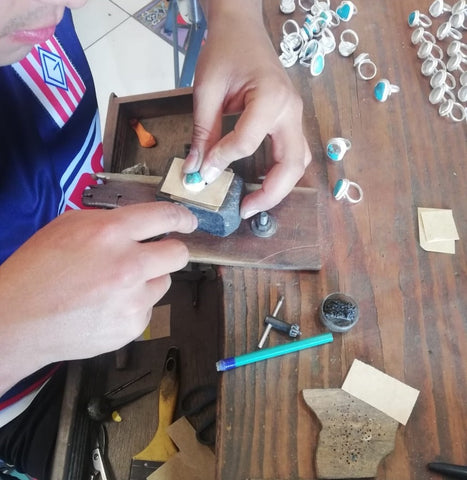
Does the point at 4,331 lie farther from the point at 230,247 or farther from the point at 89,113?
the point at 89,113

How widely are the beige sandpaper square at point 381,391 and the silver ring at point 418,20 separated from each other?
0.66m

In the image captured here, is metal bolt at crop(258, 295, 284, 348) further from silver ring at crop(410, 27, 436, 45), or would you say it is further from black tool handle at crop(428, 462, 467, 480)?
silver ring at crop(410, 27, 436, 45)

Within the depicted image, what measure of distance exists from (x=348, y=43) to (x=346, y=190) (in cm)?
31

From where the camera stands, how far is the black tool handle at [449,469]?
0.47 metres

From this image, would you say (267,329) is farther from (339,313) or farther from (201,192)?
(201,192)

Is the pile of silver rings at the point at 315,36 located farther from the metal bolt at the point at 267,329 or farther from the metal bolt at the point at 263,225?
the metal bolt at the point at 267,329

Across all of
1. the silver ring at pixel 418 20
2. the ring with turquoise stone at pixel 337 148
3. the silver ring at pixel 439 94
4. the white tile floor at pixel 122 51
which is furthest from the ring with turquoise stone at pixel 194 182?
the white tile floor at pixel 122 51

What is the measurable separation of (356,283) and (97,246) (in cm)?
36

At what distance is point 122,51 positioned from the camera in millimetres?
1789

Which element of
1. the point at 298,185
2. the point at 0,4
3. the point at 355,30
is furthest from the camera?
the point at 355,30

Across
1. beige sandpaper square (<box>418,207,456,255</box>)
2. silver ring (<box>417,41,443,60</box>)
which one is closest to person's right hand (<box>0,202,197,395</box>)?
beige sandpaper square (<box>418,207,456,255</box>)

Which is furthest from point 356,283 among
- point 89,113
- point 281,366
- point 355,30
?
point 89,113

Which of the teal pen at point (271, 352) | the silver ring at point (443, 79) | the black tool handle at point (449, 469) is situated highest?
the silver ring at point (443, 79)

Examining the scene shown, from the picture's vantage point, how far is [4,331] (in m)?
0.45
